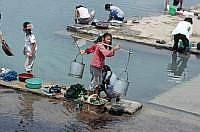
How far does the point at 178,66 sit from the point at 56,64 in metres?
4.01

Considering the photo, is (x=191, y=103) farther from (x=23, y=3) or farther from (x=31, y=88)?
(x=23, y=3)

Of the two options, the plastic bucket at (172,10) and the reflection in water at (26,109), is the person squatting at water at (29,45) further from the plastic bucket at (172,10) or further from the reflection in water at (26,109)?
the plastic bucket at (172,10)

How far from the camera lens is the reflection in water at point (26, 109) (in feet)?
34.7

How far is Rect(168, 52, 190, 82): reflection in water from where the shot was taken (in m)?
15.5

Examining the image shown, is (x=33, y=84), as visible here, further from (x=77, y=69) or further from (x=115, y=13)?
(x=115, y=13)

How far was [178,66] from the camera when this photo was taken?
16859 millimetres

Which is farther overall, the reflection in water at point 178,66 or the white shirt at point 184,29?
the white shirt at point 184,29

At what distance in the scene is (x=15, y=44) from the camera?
1748 cm

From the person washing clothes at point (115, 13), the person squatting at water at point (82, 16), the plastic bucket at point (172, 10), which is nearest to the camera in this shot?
the person squatting at water at point (82, 16)

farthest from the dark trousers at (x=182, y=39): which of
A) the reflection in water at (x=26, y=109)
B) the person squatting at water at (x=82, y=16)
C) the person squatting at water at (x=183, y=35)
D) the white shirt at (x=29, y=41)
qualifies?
the reflection in water at (x=26, y=109)

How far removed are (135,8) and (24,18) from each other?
7.80m

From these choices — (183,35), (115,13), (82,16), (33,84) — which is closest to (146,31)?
(115,13)

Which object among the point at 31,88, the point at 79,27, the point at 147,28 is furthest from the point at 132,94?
the point at 147,28

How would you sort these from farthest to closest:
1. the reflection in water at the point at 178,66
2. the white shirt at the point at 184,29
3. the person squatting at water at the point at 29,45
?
the white shirt at the point at 184,29 → the reflection in water at the point at 178,66 → the person squatting at water at the point at 29,45
